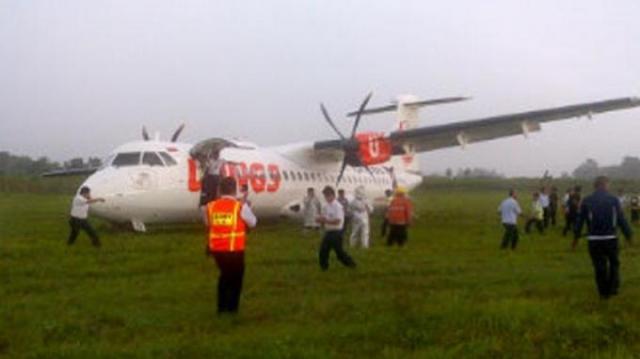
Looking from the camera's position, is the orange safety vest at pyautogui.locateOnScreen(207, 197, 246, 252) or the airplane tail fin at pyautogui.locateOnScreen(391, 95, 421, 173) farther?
the airplane tail fin at pyautogui.locateOnScreen(391, 95, 421, 173)

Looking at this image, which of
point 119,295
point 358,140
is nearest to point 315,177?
point 358,140

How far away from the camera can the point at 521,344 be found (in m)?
8.22

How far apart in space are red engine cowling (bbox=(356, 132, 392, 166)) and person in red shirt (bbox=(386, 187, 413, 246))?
333 inches

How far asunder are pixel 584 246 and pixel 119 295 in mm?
12492

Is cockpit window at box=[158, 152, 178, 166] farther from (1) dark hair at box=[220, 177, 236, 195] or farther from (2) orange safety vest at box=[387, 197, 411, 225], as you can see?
(1) dark hair at box=[220, 177, 236, 195]

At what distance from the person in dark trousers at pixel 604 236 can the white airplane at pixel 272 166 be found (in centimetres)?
1254

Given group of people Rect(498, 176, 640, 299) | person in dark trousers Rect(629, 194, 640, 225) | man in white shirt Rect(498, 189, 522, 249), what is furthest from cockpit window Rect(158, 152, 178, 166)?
person in dark trousers Rect(629, 194, 640, 225)

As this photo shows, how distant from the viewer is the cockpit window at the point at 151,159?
21.7 m

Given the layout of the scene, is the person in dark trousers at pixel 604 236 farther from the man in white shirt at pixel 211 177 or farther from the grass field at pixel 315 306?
the man in white shirt at pixel 211 177

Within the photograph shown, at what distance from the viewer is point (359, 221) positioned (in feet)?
63.0

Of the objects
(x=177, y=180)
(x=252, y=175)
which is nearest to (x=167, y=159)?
(x=177, y=180)

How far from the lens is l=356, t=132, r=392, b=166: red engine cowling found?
28047mm

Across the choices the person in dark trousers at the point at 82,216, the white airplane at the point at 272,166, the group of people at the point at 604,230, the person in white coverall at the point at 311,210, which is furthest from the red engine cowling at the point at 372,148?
the group of people at the point at 604,230

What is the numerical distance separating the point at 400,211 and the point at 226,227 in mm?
9910
